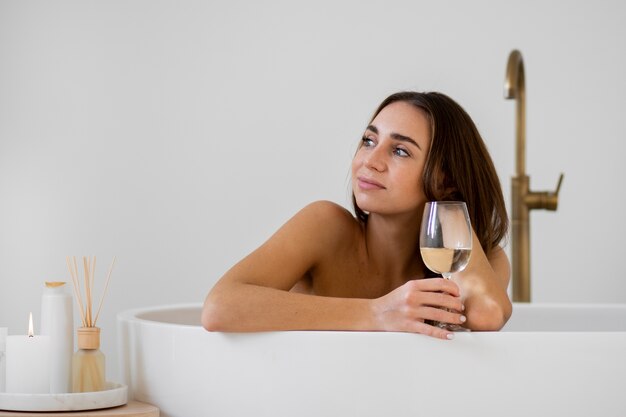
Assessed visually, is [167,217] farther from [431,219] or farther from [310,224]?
[431,219]

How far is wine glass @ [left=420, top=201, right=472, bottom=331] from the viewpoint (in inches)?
58.4

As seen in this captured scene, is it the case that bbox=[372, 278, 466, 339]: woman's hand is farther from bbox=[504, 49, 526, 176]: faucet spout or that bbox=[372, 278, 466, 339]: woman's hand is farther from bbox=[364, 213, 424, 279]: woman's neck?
bbox=[504, 49, 526, 176]: faucet spout

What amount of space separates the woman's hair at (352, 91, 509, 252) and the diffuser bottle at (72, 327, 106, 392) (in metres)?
0.70

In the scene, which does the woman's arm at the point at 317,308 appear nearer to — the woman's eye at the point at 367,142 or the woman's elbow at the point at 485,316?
the woman's elbow at the point at 485,316

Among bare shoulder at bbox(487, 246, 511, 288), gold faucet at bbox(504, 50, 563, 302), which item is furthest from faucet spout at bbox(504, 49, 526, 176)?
bare shoulder at bbox(487, 246, 511, 288)

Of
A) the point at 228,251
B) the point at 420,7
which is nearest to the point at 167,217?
the point at 228,251

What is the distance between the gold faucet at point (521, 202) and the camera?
2.48 metres

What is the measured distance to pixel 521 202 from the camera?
250cm

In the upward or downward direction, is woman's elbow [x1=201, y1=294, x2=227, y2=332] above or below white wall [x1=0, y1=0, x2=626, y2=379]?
below

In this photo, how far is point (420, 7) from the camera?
11.8 ft

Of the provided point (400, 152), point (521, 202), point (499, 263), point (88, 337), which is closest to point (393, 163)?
point (400, 152)

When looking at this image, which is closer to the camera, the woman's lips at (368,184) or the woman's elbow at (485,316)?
the woman's elbow at (485,316)

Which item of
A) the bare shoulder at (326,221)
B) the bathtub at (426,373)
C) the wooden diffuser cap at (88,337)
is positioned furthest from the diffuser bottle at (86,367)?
the bare shoulder at (326,221)

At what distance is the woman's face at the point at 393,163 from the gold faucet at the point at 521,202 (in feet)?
2.16
